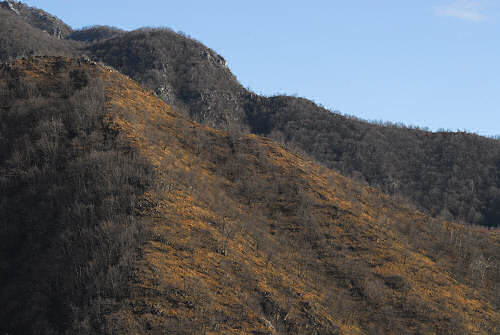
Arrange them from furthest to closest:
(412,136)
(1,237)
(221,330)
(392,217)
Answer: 1. (412,136)
2. (392,217)
3. (1,237)
4. (221,330)

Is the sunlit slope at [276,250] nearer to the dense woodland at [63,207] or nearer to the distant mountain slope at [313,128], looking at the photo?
the dense woodland at [63,207]

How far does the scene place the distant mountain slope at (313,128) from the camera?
80.0 m

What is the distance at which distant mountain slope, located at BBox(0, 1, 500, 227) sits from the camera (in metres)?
80.0

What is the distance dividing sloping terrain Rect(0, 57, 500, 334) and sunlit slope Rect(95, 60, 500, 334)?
0.35 ft

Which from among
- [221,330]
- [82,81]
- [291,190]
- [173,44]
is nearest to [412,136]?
[173,44]

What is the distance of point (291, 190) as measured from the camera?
34.9m

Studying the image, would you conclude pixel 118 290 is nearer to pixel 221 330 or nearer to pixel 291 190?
pixel 221 330

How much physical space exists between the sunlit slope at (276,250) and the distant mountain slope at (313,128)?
1549 inches

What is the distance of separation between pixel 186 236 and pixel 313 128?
76.0 metres

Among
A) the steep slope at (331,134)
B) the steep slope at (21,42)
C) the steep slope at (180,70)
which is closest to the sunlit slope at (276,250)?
the steep slope at (331,134)

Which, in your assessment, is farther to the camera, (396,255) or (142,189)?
(396,255)

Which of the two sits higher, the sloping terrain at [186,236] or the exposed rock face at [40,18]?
the exposed rock face at [40,18]

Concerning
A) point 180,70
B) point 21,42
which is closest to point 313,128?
point 180,70

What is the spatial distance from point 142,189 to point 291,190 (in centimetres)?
1364
